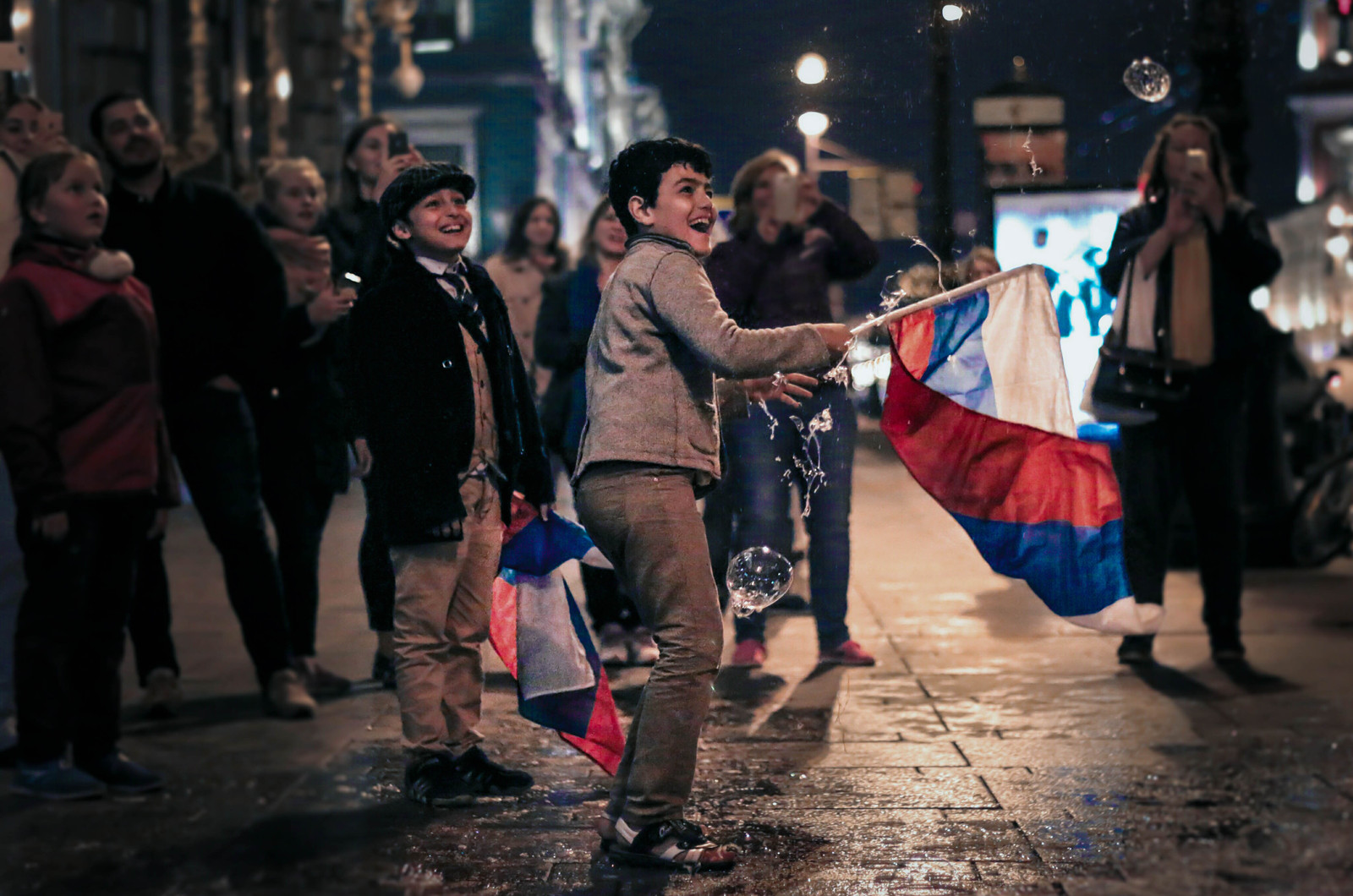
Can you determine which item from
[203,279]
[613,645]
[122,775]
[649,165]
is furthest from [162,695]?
[649,165]

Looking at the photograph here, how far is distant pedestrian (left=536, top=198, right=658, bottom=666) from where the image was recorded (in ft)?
19.5

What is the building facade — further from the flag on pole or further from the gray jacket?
the flag on pole

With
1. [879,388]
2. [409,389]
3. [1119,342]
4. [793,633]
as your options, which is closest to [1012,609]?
[793,633]

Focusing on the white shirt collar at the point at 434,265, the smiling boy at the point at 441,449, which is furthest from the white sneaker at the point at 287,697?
the white shirt collar at the point at 434,265

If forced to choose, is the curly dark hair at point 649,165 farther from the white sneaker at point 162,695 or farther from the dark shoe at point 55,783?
the white sneaker at point 162,695

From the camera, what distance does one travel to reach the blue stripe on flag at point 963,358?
4625 millimetres

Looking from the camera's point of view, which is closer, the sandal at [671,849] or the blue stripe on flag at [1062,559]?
the sandal at [671,849]

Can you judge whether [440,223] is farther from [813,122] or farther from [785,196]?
[785,196]

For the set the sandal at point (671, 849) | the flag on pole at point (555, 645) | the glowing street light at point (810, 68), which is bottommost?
the sandal at point (671, 849)

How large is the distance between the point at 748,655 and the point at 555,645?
1440 mm

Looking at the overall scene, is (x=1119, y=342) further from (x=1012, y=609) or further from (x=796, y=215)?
(x=1012, y=609)

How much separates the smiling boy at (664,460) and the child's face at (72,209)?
73.5 inches

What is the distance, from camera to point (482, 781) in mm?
4715

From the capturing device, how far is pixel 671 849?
4070mm
